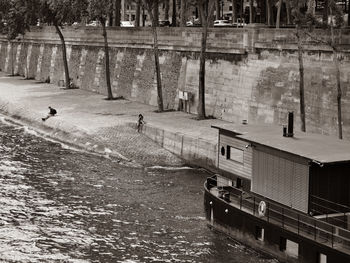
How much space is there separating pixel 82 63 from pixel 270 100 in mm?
29936

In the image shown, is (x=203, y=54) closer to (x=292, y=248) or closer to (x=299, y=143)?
(x=299, y=143)

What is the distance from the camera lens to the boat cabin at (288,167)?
24.7 m

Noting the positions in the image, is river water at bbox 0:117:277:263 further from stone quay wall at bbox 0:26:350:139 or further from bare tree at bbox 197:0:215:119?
bare tree at bbox 197:0:215:119

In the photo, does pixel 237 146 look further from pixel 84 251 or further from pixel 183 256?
pixel 84 251

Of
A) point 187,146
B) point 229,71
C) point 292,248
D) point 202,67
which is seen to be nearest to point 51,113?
point 202,67

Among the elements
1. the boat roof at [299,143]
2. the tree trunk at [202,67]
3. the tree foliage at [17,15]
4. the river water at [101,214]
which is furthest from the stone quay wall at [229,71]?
the boat roof at [299,143]

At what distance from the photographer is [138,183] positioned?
118 feet

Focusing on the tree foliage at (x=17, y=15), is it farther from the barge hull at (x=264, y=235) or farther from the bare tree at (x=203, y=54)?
the barge hull at (x=264, y=235)

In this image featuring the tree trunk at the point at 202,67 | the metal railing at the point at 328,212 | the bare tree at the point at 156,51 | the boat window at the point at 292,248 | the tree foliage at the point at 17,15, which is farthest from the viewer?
the tree foliage at the point at 17,15

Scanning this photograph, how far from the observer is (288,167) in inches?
1014

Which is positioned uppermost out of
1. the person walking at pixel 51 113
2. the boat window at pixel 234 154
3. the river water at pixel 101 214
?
the boat window at pixel 234 154

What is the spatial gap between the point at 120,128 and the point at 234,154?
1697 centimetres

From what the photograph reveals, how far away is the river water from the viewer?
2573 centimetres

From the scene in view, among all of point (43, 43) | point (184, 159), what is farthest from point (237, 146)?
point (43, 43)
